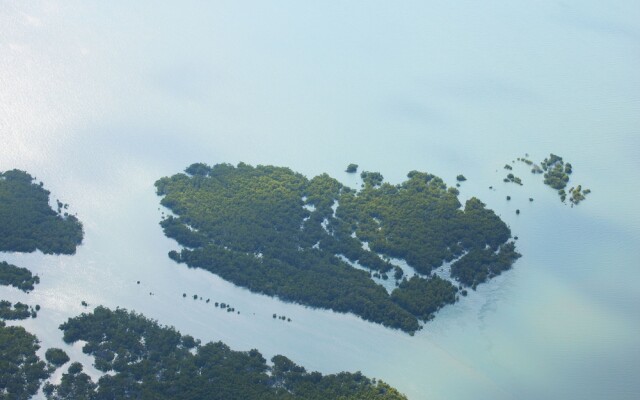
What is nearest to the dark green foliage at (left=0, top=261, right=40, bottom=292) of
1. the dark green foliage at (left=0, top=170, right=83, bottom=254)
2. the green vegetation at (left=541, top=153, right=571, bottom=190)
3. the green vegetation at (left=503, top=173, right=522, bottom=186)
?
the dark green foliage at (left=0, top=170, right=83, bottom=254)

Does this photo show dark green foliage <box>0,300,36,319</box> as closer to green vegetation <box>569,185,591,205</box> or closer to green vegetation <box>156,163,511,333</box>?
green vegetation <box>156,163,511,333</box>

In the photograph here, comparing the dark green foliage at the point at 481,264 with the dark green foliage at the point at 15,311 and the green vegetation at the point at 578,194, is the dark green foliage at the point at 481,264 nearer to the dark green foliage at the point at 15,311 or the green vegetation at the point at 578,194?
the green vegetation at the point at 578,194

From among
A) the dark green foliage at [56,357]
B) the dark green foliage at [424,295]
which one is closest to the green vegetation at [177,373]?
the dark green foliage at [56,357]

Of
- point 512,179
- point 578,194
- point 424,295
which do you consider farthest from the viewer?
point 512,179

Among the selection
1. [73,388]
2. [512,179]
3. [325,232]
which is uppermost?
[512,179]

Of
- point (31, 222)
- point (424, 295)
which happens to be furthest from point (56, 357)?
point (424, 295)

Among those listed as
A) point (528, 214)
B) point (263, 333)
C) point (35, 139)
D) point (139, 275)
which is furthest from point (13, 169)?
point (528, 214)

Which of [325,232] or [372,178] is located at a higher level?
[372,178]

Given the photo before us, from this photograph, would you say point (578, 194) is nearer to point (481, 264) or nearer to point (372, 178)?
point (481, 264)
